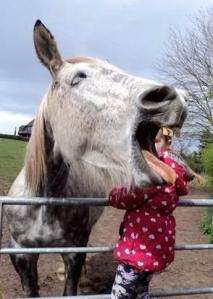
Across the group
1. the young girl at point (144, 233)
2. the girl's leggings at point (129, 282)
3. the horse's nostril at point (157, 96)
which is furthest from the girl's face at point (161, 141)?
Answer: the girl's leggings at point (129, 282)

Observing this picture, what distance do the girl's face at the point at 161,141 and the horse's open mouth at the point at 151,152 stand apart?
152 millimetres

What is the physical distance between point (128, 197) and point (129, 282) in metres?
0.44

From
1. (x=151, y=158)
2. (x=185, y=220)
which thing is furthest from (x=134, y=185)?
(x=185, y=220)

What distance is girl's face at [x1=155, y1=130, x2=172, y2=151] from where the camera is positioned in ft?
7.81

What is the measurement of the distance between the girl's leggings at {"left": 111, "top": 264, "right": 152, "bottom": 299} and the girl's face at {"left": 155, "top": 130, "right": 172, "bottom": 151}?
0.62 metres

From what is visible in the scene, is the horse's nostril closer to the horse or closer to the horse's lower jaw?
the horse

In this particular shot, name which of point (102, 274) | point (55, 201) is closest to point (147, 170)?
point (55, 201)

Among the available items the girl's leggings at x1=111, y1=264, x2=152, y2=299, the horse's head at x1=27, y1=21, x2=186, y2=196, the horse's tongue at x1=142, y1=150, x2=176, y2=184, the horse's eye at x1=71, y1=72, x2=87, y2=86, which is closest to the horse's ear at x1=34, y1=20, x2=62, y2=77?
the horse's head at x1=27, y1=21, x2=186, y2=196

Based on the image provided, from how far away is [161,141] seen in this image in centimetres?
242

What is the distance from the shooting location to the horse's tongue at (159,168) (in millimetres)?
2123

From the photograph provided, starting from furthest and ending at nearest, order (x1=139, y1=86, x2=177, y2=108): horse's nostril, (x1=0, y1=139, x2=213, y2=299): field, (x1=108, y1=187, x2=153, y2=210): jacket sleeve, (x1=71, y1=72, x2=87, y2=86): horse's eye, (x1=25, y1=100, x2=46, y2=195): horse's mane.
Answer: (x1=0, y1=139, x2=213, y2=299): field → (x1=25, y1=100, x2=46, y2=195): horse's mane → (x1=71, y1=72, x2=87, y2=86): horse's eye → (x1=108, y1=187, x2=153, y2=210): jacket sleeve → (x1=139, y1=86, x2=177, y2=108): horse's nostril

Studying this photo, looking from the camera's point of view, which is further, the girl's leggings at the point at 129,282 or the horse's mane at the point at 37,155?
the horse's mane at the point at 37,155

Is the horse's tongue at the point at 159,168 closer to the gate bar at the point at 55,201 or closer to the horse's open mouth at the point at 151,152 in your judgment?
the horse's open mouth at the point at 151,152

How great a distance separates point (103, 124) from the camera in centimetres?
231
